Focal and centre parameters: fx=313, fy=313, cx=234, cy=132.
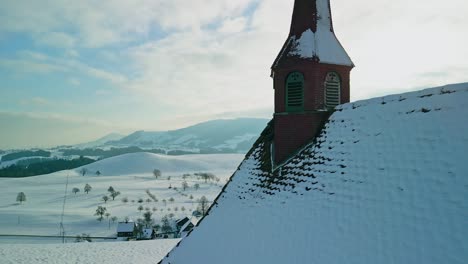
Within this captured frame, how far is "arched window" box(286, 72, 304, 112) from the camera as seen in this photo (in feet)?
30.6

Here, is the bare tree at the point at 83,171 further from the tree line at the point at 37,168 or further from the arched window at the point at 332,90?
the arched window at the point at 332,90

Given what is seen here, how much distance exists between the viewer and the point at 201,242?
29.3 feet

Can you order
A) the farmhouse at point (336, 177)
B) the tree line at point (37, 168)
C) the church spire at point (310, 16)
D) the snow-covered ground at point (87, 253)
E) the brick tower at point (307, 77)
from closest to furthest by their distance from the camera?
the farmhouse at point (336, 177) → the brick tower at point (307, 77) → the church spire at point (310, 16) → the snow-covered ground at point (87, 253) → the tree line at point (37, 168)

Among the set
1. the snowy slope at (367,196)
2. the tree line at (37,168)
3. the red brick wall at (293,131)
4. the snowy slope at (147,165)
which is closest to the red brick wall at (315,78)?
the red brick wall at (293,131)

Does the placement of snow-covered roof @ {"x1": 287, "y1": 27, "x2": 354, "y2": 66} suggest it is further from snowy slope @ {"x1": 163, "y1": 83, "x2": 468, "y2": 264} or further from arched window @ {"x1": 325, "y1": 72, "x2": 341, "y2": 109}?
snowy slope @ {"x1": 163, "y1": 83, "x2": 468, "y2": 264}

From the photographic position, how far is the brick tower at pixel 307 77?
9.11m

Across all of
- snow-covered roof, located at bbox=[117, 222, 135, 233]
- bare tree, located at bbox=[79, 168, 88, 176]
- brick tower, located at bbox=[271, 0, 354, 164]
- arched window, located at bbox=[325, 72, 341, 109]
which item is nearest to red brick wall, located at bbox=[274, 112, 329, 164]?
brick tower, located at bbox=[271, 0, 354, 164]

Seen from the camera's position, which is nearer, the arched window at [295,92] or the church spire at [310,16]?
the arched window at [295,92]

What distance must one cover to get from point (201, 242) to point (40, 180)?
465 ft

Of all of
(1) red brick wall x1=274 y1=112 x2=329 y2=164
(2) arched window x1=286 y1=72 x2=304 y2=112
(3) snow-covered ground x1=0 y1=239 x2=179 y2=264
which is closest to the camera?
(1) red brick wall x1=274 y1=112 x2=329 y2=164

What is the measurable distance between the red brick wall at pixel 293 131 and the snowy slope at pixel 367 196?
14.8 inches

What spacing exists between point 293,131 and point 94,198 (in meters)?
101

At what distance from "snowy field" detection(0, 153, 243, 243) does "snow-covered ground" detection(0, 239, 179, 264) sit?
38.8 m

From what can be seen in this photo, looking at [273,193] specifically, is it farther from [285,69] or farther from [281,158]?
[285,69]
